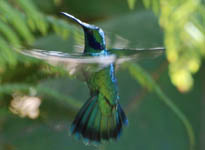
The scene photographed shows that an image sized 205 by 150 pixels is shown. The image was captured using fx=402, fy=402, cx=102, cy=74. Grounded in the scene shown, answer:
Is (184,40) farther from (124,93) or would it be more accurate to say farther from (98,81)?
(98,81)

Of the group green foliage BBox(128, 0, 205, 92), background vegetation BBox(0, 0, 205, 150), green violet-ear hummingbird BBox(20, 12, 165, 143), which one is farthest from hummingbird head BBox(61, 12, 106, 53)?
background vegetation BBox(0, 0, 205, 150)

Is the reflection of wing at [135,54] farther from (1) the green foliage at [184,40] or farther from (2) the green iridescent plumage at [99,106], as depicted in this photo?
(1) the green foliage at [184,40]

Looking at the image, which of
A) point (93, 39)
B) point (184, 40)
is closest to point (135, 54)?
point (93, 39)

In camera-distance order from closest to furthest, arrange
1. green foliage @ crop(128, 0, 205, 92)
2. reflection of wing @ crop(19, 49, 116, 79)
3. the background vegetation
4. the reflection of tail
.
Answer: reflection of wing @ crop(19, 49, 116, 79) < the reflection of tail < green foliage @ crop(128, 0, 205, 92) < the background vegetation

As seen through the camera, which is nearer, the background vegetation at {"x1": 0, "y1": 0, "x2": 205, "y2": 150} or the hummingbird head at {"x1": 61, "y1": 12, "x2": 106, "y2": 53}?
the hummingbird head at {"x1": 61, "y1": 12, "x2": 106, "y2": 53}

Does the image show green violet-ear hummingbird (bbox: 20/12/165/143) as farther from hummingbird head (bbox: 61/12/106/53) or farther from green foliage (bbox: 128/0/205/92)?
green foliage (bbox: 128/0/205/92)

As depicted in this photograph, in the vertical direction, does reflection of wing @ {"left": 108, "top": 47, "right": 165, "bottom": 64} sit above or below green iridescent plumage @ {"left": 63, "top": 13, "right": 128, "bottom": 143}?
above

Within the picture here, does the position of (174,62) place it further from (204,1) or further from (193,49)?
(204,1)
